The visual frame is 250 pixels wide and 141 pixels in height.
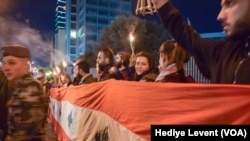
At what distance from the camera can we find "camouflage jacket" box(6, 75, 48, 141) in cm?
308

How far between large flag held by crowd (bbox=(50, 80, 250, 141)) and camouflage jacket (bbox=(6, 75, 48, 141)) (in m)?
0.73

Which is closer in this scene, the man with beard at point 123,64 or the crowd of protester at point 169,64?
the crowd of protester at point 169,64

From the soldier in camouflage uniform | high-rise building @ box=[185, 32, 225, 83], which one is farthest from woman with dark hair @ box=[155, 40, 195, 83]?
the soldier in camouflage uniform

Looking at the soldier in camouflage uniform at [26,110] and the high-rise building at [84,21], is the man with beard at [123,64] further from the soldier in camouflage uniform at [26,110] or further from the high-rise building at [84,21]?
the high-rise building at [84,21]

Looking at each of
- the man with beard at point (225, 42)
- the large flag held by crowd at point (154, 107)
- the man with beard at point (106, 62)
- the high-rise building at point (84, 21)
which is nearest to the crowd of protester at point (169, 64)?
the man with beard at point (225, 42)

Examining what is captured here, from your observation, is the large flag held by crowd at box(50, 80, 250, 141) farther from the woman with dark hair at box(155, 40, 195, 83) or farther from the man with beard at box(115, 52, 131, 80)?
the man with beard at box(115, 52, 131, 80)

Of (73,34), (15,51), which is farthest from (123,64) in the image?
(73,34)

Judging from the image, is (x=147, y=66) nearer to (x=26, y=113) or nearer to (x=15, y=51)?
(x=15, y=51)

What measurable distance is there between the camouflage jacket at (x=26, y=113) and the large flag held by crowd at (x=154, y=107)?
0.73 metres

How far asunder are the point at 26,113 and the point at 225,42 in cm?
178

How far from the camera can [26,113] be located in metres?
3.10

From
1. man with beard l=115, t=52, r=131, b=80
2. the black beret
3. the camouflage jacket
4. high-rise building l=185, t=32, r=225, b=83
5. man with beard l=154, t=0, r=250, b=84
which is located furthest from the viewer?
man with beard l=115, t=52, r=131, b=80

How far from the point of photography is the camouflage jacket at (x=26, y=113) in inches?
121

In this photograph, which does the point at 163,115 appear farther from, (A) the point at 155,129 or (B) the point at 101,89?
(B) the point at 101,89
